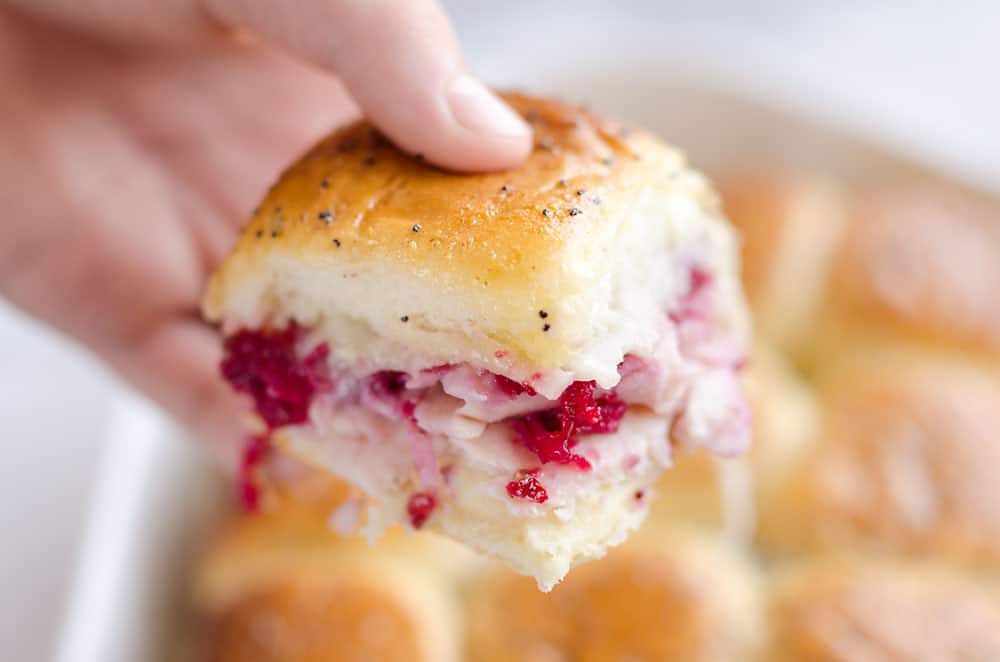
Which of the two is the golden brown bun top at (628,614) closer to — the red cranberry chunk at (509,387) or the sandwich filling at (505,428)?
the sandwich filling at (505,428)

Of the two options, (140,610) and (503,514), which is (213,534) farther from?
(503,514)

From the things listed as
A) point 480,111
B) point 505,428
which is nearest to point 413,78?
point 480,111

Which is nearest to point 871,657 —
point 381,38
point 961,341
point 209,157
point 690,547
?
point 690,547

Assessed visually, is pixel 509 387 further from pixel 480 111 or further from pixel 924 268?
pixel 924 268

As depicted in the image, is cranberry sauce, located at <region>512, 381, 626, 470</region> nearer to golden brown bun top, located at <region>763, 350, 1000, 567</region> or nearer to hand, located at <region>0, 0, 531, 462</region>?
hand, located at <region>0, 0, 531, 462</region>

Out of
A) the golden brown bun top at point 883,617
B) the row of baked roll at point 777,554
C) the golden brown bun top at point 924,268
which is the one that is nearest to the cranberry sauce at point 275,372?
the row of baked roll at point 777,554

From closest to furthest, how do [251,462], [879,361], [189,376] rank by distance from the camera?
[251,462] < [189,376] < [879,361]
